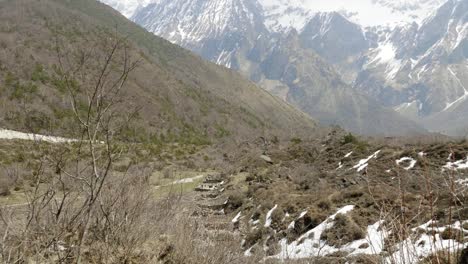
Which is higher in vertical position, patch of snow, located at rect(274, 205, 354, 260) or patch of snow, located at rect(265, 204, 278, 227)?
patch of snow, located at rect(274, 205, 354, 260)

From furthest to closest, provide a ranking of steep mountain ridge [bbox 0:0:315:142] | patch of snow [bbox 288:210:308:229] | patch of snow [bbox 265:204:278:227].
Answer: steep mountain ridge [bbox 0:0:315:142], patch of snow [bbox 265:204:278:227], patch of snow [bbox 288:210:308:229]

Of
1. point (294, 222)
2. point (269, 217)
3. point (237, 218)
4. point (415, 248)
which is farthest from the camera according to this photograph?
point (237, 218)

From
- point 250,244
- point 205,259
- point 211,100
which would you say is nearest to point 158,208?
point 205,259

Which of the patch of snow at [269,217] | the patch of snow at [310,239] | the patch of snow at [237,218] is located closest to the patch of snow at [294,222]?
the patch of snow at [310,239]

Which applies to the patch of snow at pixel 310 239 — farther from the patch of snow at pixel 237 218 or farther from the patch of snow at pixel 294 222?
the patch of snow at pixel 237 218

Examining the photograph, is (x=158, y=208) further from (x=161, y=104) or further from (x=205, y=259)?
(x=161, y=104)

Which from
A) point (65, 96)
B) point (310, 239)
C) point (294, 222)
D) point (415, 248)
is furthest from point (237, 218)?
point (65, 96)

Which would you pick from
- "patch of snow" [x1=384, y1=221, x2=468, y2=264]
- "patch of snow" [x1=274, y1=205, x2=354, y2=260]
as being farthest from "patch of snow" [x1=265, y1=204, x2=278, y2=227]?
"patch of snow" [x1=384, y1=221, x2=468, y2=264]

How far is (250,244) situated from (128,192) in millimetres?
6849

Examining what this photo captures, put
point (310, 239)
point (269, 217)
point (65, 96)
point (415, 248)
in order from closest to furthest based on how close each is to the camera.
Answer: point (415, 248), point (310, 239), point (269, 217), point (65, 96)

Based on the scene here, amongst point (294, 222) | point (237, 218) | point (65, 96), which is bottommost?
point (65, 96)

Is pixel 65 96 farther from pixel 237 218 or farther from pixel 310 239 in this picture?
pixel 310 239

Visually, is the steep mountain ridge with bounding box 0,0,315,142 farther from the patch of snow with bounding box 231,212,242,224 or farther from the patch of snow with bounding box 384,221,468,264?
the patch of snow with bounding box 384,221,468,264

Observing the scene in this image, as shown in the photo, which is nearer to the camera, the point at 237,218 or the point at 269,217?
the point at 269,217
